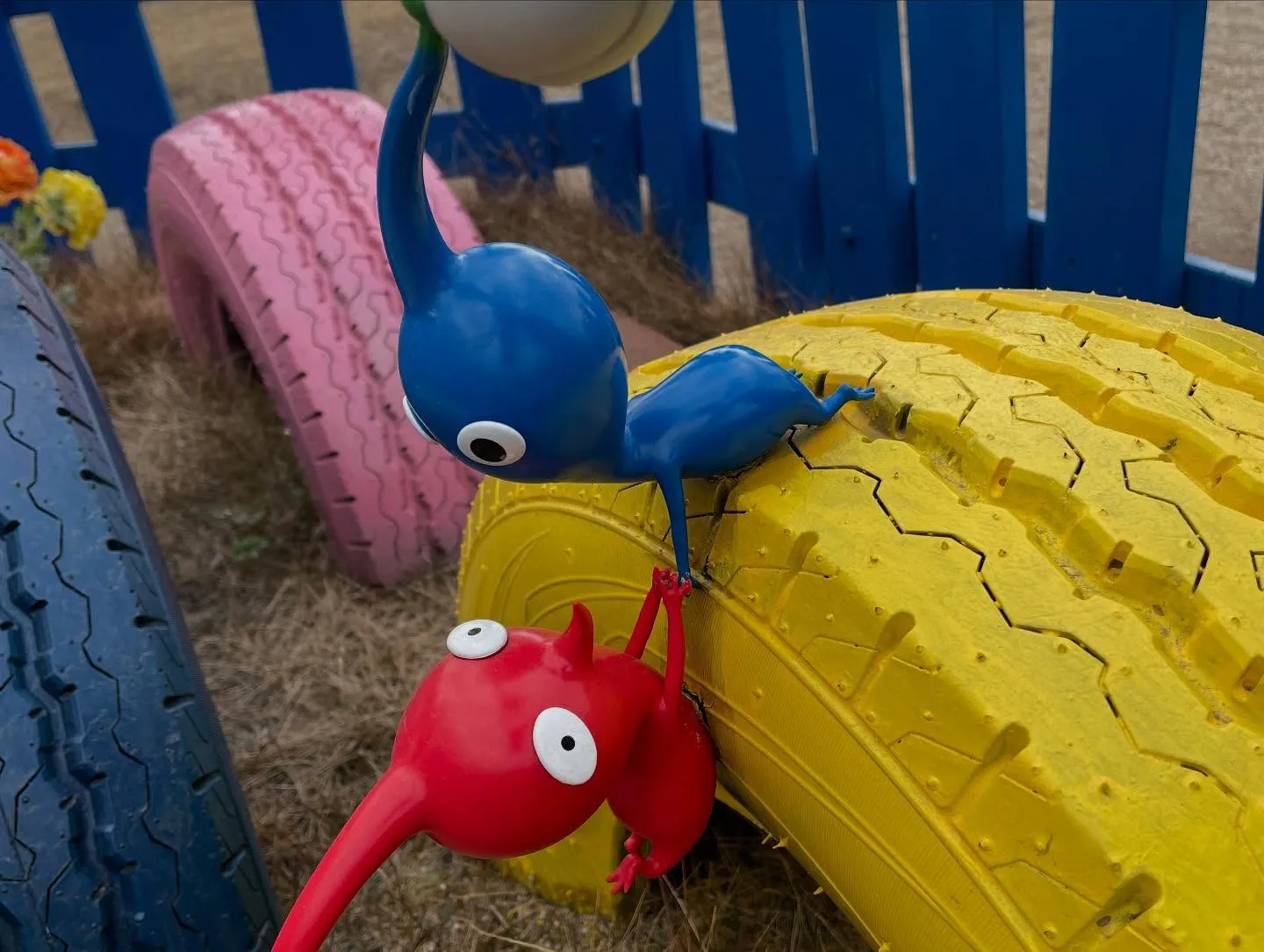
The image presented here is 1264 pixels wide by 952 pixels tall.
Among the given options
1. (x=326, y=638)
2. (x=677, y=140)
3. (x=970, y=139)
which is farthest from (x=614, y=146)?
(x=326, y=638)

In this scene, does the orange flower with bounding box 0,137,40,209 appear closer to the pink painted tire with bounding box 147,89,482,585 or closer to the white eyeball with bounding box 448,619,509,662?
the pink painted tire with bounding box 147,89,482,585

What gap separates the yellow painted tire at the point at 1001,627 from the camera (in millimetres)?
723

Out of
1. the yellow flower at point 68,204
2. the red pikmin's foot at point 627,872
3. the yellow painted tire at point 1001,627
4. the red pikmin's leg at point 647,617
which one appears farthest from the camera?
the yellow flower at point 68,204

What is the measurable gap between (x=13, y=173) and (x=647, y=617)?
85.2 inches

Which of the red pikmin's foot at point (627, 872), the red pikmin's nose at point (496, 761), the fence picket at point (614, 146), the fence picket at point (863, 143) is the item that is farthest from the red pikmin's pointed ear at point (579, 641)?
the fence picket at point (614, 146)

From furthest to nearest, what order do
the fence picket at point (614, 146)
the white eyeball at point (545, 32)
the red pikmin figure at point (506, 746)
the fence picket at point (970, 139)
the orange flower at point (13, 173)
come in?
1. the fence picket at point (614, 146)
2. the orange flower at point (13, 173)
3. the fence picket at point (970, 139)
4. the red pikmin figure at point (506, 746)
5. the white eyeball at point (545, 32)

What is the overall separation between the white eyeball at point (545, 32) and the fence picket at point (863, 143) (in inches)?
80.6

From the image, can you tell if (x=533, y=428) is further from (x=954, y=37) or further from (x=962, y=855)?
(x=954, y=37)

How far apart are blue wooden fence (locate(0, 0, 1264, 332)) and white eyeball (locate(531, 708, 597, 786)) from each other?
5.38 ft

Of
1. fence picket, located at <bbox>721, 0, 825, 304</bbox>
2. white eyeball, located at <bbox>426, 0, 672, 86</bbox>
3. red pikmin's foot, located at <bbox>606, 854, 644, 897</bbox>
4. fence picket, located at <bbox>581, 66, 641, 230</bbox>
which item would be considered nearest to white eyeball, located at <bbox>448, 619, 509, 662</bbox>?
red pikmin's foot, located at <bbox>606, 854, 644, 897</bbox>

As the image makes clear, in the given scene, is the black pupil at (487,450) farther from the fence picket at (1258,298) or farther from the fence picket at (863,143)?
the fence picket at (863,143)

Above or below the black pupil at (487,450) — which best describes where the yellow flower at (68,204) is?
below

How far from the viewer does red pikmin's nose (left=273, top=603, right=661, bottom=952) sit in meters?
0.86

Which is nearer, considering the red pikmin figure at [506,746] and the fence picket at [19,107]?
the red pikmin figure at [506,746]
